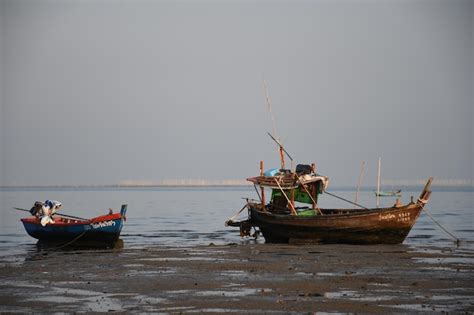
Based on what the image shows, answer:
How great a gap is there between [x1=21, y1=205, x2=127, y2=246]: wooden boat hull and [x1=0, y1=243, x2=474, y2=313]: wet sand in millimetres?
1649

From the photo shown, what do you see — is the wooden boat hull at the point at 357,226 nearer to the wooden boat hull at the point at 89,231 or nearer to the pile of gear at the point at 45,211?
the wooden boat hull at the point at 89,231

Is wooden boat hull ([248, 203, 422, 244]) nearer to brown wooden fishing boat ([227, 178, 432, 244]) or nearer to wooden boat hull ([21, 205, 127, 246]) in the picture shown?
brown wooden fishing boat ([227, 178, 432, 244])

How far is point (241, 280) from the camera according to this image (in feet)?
76.0

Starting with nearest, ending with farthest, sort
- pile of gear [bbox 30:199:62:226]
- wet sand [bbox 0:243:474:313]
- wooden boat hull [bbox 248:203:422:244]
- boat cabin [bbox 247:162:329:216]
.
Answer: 1. wet sand [bbox 0:243:474:313]
2. wooden boat hull [bbox 248:203:422:244]
3. pile of gear [bbox 30:199:62:226]
4. boat cabin [bbox 247:162:329:216]

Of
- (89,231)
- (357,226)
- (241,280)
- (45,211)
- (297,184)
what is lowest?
(241,280)

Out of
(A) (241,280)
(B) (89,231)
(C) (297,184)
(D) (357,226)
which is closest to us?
(A) (241,280)

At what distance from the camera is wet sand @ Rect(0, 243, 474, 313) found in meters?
18.6

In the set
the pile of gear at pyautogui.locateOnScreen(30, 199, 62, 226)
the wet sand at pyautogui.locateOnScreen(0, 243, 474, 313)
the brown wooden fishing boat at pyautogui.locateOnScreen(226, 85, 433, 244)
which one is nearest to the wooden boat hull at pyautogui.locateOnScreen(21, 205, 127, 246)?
the pile of gear at pyautogui.locateOnScreen(30, 199, 62, 226)

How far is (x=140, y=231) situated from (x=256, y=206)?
33.2 feet

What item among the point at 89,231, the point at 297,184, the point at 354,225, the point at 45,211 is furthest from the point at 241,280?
the point at 45,211

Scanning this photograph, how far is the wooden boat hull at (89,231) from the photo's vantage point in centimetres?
3547

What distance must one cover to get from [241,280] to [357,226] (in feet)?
46.9

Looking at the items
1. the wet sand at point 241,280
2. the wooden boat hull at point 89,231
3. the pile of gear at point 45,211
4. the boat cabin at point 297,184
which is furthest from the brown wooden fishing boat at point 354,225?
the pile of gear at point 45,211

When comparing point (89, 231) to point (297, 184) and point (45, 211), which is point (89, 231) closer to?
point (45, 211)
